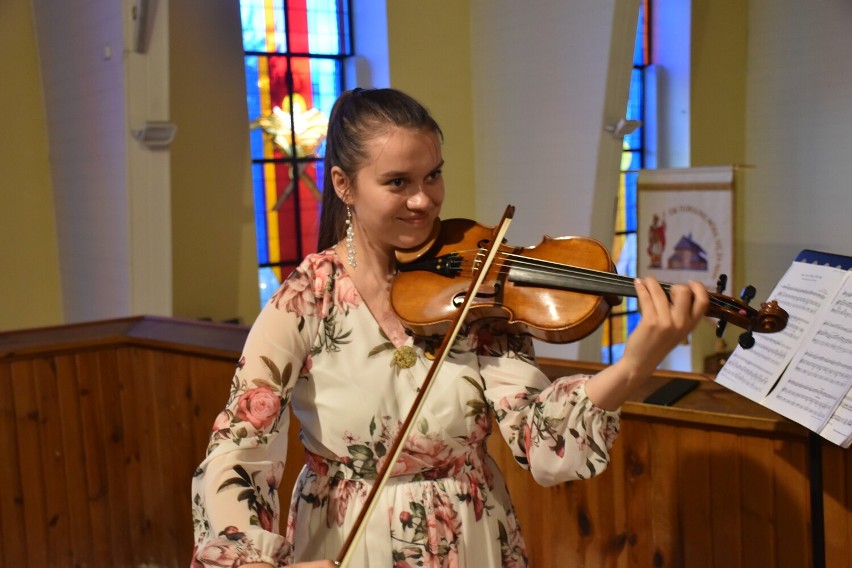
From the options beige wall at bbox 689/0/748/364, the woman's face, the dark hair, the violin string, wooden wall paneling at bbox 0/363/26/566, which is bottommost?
wooden wall paneling at bbox 0/363/26/566

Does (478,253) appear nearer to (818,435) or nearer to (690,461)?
(818,435)

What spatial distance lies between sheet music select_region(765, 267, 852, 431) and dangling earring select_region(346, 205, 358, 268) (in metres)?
0.83

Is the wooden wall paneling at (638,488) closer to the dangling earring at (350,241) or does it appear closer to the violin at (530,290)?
the violin at (530,290)

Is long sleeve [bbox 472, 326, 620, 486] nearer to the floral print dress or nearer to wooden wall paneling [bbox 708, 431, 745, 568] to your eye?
the floral print dress

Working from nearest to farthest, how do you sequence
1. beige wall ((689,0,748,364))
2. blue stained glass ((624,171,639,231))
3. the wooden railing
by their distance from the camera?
the wooden railing
beige wall ((689,0,748,364))
blue stained glass ((624,171,639,231))

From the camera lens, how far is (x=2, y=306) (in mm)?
4395

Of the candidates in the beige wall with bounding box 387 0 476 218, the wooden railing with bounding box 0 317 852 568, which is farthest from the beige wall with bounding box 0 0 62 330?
the beige wall with bounding box 387 0 476 218

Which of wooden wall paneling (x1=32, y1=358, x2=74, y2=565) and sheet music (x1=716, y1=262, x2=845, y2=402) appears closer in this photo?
sheet music (x1=716, y1=262, x2=845, y2=402)

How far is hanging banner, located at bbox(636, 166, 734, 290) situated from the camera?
5.71 meters

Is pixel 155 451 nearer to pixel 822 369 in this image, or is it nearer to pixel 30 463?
pixel 30 463

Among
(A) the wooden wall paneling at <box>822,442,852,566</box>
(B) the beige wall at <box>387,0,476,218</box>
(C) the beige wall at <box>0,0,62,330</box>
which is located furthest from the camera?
(B) the beige wall at <box>387,0,476,218</box>

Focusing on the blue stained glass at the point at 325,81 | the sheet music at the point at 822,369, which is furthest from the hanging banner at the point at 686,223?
the sheet music at the point at 822,369

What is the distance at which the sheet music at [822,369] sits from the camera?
1.54 m

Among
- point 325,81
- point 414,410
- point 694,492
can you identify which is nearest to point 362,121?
point 414,410
